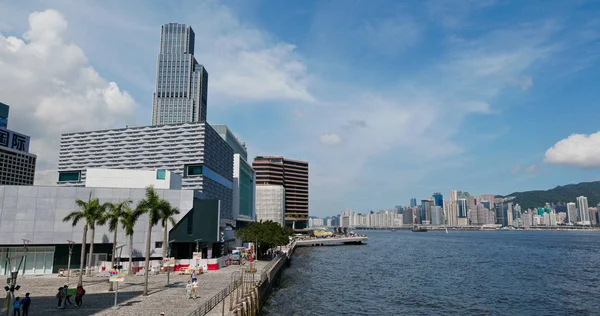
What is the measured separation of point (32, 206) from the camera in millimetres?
61250

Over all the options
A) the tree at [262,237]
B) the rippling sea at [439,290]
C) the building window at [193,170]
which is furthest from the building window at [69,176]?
the rippling sea at [439,290]

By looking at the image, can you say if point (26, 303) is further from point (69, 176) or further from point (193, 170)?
point (69, 176)

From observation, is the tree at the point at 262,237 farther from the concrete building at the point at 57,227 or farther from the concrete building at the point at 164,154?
the concrete building at the point at 164,154

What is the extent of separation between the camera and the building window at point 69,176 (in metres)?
159

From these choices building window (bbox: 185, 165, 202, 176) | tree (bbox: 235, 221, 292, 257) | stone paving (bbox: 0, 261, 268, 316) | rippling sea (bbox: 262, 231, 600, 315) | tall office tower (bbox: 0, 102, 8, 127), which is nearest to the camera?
stone paving (bbox: 0, 261, 268, 316)

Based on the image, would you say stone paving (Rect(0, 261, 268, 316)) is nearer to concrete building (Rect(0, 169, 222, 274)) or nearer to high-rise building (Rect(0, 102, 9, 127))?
concrete building (Rect(0, 169, 222, 274))

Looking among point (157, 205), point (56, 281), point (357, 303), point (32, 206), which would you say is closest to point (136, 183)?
point (32, 206)

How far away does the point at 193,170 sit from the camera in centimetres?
13288

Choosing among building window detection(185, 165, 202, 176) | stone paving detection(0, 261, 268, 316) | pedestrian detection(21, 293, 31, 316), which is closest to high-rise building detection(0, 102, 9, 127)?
building window detection(185, 165, 202, 176)

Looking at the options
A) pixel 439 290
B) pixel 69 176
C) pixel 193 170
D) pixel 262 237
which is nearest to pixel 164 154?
pixel 193 170

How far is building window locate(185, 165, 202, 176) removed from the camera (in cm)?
13138

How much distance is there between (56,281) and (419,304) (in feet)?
148

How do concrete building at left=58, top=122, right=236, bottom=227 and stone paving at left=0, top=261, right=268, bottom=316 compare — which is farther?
concrete building at left=58, top=122, right=236, bottom=227

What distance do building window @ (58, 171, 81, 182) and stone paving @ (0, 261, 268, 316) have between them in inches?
4573
